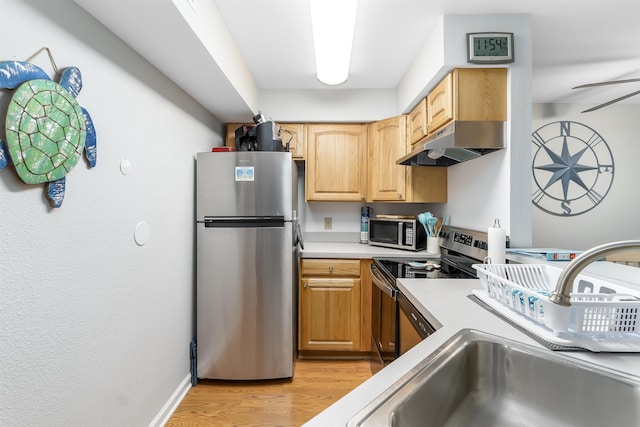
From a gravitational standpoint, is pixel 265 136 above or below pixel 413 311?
above

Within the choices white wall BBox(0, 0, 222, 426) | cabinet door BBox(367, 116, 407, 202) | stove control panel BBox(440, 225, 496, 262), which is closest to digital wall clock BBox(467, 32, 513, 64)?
cabinet door BBox(367, 116, 407, 202)

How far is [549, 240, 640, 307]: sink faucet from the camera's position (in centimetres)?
61

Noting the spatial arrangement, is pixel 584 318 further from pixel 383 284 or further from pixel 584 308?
pixel 383 284

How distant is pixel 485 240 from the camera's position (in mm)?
1728

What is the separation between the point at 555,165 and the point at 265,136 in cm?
300

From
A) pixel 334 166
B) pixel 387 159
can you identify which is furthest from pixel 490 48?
pixel 334 166

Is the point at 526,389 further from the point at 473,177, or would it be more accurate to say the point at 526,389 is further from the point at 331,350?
the point at 331,350

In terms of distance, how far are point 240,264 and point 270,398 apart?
2.92ft

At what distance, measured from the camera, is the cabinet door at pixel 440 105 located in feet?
5.51

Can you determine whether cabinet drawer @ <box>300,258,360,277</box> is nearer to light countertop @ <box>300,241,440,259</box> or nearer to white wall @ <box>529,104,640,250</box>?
light countertop @ <box>300,241,440,259</box>

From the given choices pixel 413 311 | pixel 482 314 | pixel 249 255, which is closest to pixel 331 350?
pixel 249 255

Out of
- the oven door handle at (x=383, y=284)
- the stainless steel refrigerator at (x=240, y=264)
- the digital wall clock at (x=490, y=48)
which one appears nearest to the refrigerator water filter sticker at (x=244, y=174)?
the stainless steel refrigerator at (x=240, y=264)

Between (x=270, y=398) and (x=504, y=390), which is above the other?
(x=504, y=390)

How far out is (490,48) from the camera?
63.2 inches
